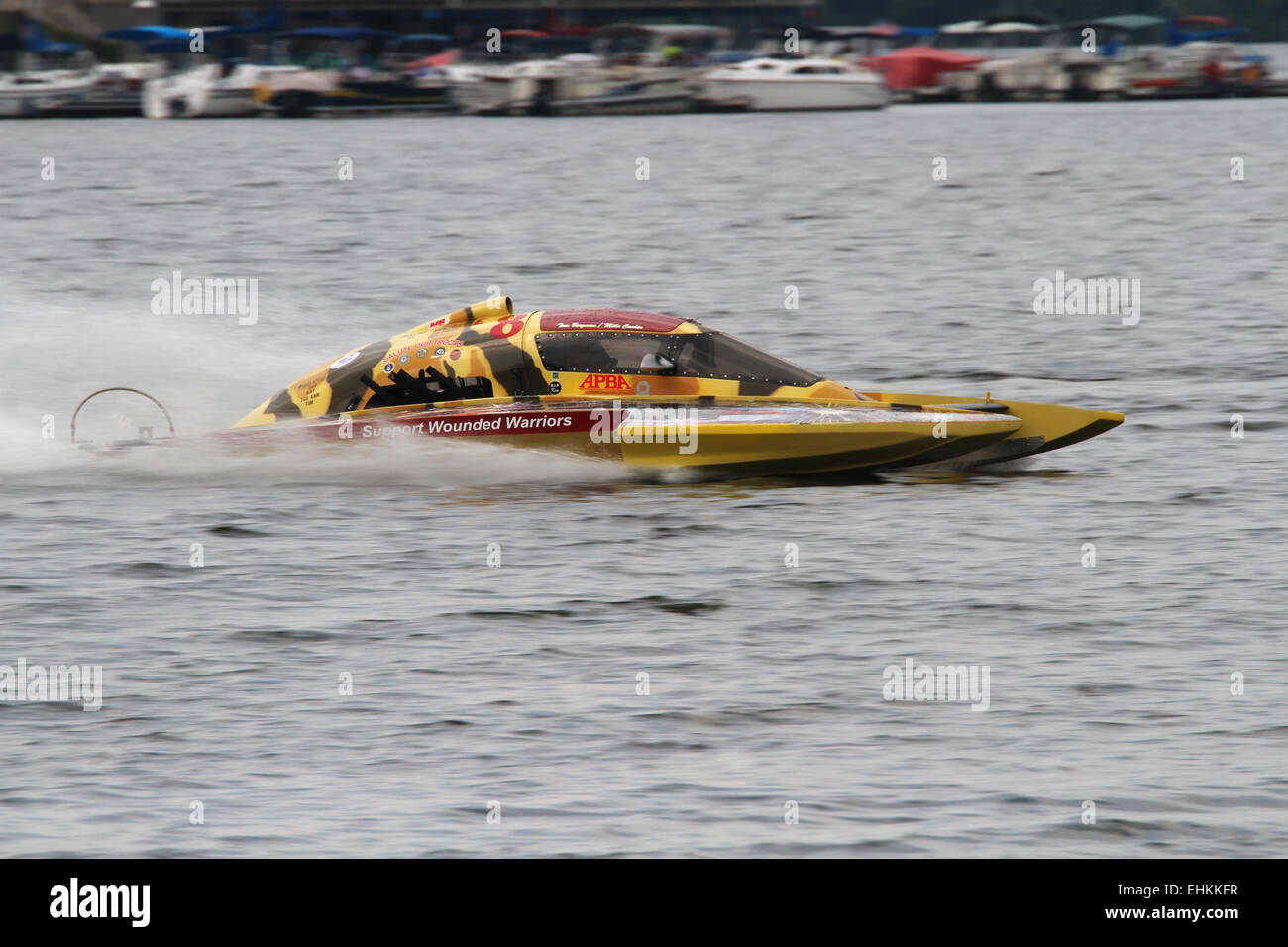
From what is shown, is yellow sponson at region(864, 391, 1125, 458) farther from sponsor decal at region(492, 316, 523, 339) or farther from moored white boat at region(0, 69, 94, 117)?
moored white boat at region(0, 69, 94, 117)

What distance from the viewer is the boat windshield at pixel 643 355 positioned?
12484 mm

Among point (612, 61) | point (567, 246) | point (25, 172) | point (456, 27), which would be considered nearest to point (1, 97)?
point (25, 172)

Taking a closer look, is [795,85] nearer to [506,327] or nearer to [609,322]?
[506,327]

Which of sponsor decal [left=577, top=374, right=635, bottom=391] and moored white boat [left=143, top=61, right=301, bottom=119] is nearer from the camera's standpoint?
sponsor decal [left=577, top=374, right=635, bottom=391]

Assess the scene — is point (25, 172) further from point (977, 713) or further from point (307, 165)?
point (977, 713)

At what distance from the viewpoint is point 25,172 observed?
146 feet

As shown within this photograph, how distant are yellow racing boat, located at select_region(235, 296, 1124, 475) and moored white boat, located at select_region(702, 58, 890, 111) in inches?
2042

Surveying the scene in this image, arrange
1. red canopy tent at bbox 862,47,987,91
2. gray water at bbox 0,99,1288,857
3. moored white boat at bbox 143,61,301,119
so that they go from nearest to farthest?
1. gray water at bbox 0,99,1288,857
2. moored white boat at bbox 143,61,301,119
3. red canopy tent at bbox 862,47,987,91

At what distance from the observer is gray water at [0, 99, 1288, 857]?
6797 mm

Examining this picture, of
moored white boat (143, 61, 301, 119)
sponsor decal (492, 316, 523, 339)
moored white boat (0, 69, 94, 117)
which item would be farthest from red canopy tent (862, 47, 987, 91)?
sponsor decal (492, 316, 523, 339)

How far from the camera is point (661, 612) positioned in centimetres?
954

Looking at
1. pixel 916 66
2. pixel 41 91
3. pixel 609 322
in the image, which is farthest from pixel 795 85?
pixel 609 322

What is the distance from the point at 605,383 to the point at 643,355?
0.34 meters

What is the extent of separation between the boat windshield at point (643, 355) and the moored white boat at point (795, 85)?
51896mm
